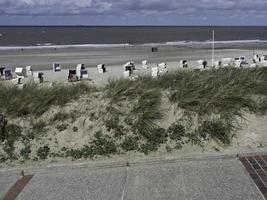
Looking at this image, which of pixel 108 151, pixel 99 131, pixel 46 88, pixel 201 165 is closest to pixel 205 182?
→ pixel 201 165

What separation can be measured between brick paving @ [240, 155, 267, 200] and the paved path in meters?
0.08

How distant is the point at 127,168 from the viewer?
22.8 ft

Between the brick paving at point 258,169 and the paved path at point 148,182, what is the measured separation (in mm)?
77

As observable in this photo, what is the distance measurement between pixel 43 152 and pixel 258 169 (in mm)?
3535

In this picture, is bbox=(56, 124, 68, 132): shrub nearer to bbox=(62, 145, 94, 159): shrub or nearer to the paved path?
bbox=(62, 145, 94, 159): shrub

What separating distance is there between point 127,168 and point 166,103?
244 centimetres

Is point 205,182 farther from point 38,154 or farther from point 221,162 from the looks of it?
point 38,154

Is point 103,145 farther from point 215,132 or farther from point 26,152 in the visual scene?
point 215,132

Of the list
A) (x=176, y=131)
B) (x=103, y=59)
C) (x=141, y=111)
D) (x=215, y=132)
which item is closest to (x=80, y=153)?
(x=141, y=111)

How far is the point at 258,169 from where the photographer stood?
6.66m

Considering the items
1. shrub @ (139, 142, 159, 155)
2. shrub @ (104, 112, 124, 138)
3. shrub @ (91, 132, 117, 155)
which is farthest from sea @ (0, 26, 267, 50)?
shrub @ (139, 142, 159, 155)

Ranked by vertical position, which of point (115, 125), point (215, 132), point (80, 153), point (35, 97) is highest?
point (35, 97)

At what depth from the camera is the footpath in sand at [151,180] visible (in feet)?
19.5

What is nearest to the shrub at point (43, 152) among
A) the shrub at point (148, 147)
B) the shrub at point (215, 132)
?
the shrub at point (148, 147)
